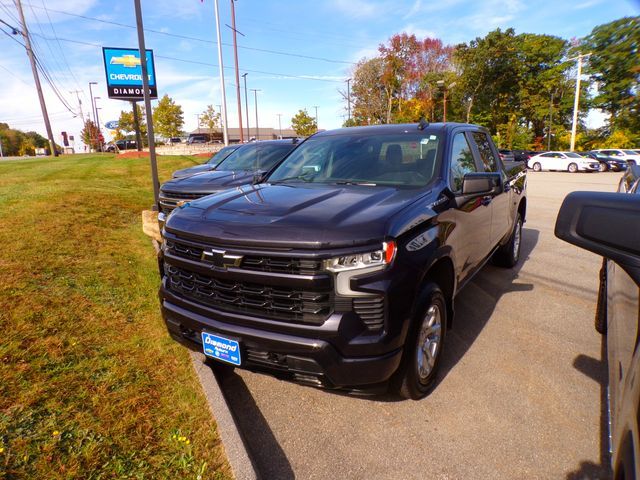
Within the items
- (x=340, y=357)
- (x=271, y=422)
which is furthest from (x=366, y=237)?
(x=271, y=422)

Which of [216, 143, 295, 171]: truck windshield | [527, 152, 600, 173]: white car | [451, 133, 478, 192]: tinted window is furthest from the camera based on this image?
[527, 152, 600, 173]: white car

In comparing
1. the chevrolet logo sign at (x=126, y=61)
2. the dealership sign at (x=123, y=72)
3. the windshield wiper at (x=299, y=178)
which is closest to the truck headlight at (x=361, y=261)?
the windshield wiper at (x=299, y=178)

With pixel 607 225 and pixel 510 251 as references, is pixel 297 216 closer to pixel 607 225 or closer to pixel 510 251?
pixel 607 225

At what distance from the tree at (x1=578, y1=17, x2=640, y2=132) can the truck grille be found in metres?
5.60

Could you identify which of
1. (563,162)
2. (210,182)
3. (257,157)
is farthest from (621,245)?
(563,162)

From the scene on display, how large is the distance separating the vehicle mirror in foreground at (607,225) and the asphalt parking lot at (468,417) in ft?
5.32

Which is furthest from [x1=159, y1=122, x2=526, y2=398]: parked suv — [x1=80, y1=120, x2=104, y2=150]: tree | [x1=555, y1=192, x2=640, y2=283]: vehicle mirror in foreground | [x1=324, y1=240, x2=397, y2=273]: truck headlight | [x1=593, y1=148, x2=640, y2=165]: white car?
[x1=80, y1=120, x2=104, y2=150]: tree

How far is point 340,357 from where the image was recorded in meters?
2.22

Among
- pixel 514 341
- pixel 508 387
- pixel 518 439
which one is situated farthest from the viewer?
pixel 514 341

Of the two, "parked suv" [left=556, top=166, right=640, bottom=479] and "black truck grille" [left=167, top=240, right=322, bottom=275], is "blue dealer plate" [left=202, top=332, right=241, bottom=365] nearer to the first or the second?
"black truck grille" [left=167, top=240, right=322, bottom=275]

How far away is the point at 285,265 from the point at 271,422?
3.85ft

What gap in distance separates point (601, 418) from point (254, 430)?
2.27 metres

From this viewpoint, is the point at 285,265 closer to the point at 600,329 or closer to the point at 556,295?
the point at 600,329

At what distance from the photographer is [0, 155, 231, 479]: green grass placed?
2191 mm
